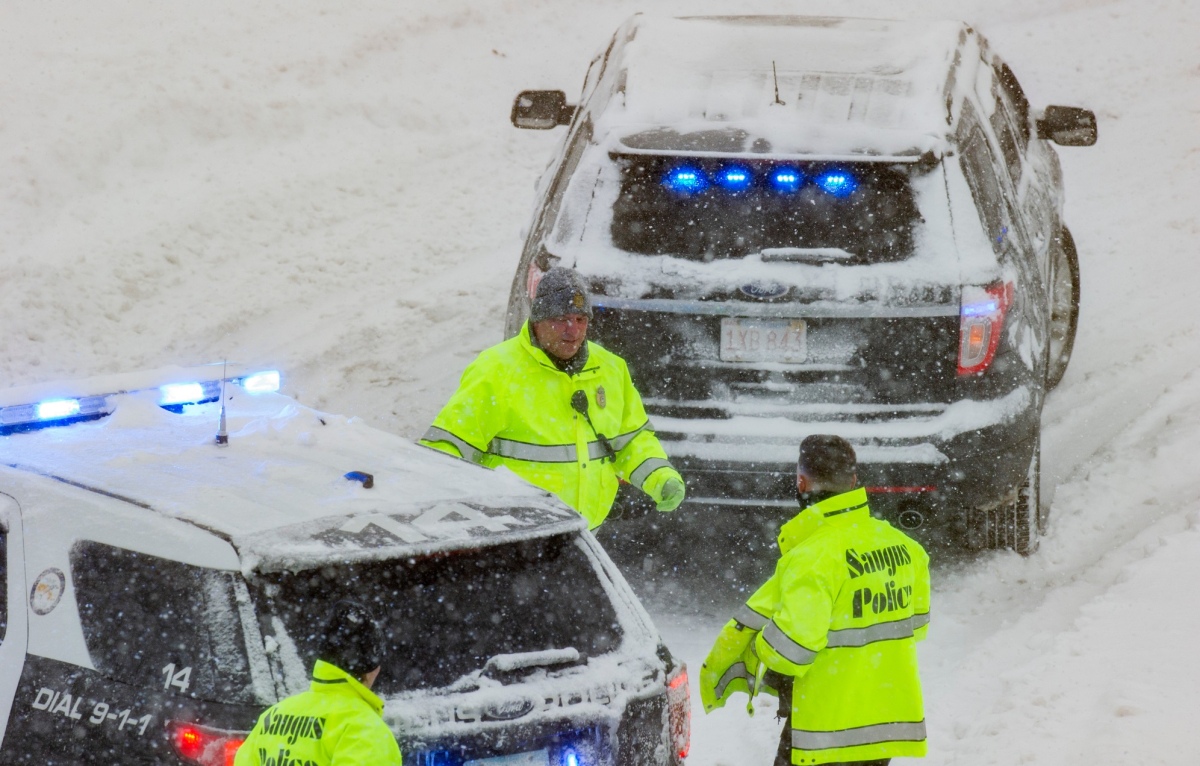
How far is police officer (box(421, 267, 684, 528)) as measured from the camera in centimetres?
508

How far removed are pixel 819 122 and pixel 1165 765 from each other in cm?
275

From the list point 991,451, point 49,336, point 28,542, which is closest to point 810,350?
point 991,451

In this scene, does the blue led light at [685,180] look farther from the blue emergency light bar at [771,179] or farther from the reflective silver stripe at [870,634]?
the reflective silver stripe at [870,634]

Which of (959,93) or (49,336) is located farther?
(49,336)

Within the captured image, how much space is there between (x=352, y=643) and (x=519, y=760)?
537 mm

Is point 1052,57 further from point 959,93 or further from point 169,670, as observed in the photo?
point 169,670

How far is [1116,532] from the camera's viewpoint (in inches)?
267

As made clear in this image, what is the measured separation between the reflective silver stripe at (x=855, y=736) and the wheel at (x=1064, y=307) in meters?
5.08

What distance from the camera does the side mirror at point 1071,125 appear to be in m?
8.04

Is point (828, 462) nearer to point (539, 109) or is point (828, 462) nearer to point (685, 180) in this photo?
point (685, 180)

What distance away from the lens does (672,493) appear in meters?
5.21

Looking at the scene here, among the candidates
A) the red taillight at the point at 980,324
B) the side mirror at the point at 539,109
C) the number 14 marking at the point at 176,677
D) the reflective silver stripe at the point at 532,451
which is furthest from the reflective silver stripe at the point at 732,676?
the side mirror at the point at 539,109

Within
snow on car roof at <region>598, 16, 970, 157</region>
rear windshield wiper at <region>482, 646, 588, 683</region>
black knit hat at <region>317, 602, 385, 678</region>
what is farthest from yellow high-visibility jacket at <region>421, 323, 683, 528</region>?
black knit hat at <region>317, 602, 385, 678</region>

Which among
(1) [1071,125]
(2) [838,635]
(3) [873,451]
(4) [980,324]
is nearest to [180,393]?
(2) [838,635]
